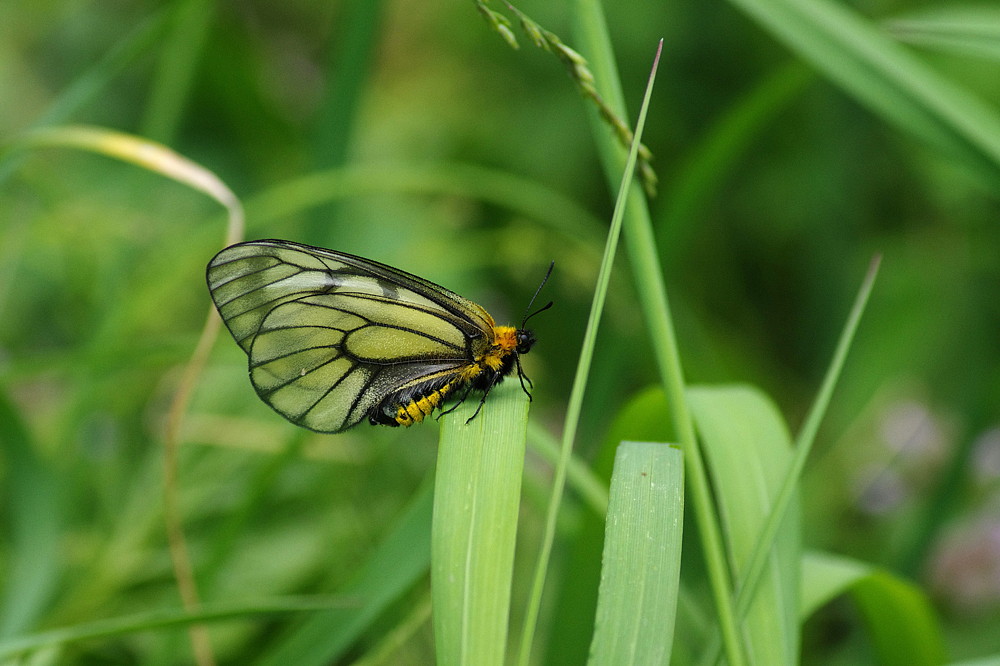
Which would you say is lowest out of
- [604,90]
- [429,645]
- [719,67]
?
[429,645]

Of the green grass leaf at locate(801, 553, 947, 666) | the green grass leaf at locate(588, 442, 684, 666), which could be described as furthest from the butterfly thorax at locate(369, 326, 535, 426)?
the green grass leaf at locate(801, 553, 947, 666)

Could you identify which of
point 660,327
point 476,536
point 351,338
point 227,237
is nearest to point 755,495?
point 660,327

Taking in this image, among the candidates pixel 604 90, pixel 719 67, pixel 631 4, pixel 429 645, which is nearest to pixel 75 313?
pixel 429 645

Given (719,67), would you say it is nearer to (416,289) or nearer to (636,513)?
(416,289)

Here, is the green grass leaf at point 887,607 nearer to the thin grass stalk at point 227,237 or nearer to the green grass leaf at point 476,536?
the green grass leaf at point 476,536

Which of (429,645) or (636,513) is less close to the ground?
(636,513)

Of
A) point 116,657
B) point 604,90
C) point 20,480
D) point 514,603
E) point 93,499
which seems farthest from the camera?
point 93,499

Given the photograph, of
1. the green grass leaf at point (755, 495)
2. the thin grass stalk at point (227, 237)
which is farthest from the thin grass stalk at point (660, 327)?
the thin grass stalk at point (227, 237)

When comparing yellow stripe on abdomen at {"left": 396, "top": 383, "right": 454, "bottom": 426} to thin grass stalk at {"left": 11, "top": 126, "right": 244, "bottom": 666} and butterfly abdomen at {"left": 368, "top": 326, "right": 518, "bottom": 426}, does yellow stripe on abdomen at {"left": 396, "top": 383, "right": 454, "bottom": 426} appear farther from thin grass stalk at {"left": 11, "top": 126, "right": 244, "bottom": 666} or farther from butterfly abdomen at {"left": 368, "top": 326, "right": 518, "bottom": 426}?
thin grass stalk at {"left": 11, "top": 126, "right": 244, "bottom": 666}
